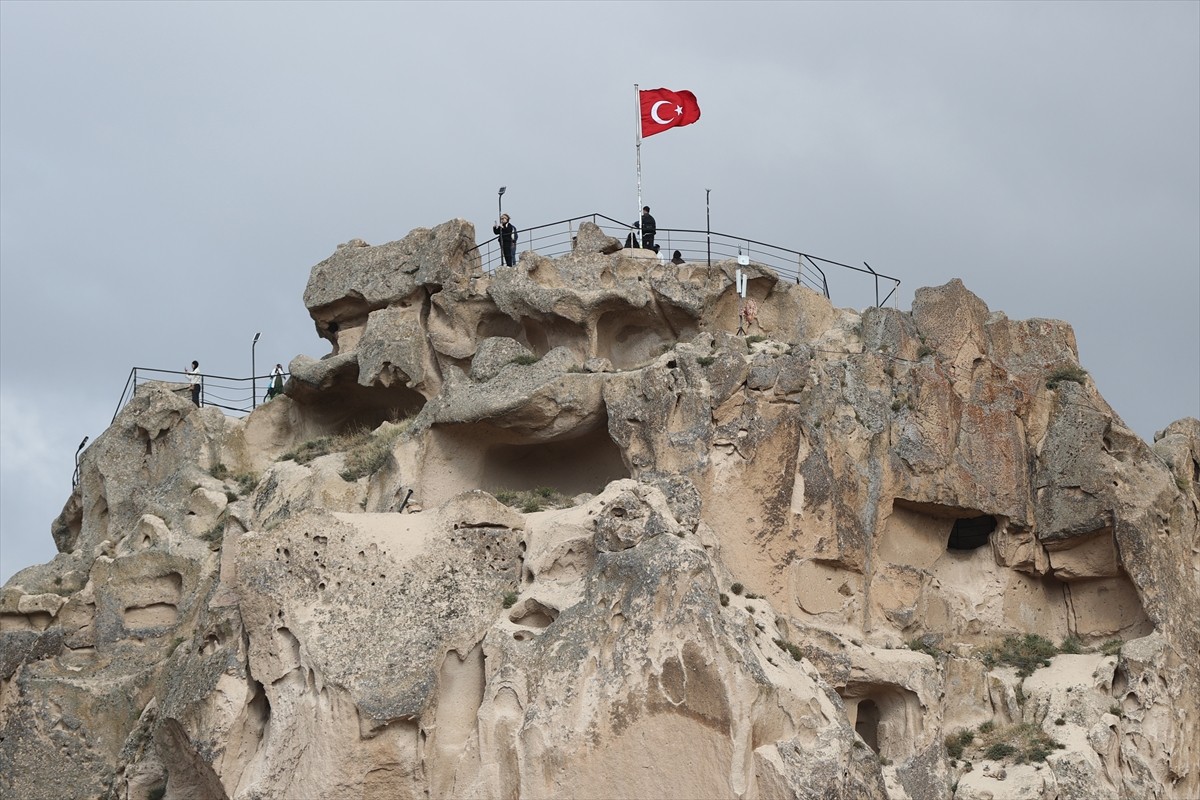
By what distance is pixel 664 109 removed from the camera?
52812mm

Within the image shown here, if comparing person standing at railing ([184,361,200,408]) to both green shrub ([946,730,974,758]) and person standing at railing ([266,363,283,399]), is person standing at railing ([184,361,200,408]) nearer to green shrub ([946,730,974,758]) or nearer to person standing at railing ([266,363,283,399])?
person standing at railing ([266,363,283,399])

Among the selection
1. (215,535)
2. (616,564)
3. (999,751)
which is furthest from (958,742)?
(215,535)

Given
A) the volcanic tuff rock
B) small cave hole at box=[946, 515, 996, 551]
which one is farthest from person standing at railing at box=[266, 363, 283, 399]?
small cave hole at box=[946, 515, 996, 551]

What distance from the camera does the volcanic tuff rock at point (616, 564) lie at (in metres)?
38.1

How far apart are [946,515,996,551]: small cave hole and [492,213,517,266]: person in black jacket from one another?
1196cm

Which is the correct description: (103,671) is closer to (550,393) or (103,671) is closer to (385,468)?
(385,468)

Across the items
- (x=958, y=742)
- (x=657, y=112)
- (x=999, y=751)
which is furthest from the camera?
(x=657, y=112)

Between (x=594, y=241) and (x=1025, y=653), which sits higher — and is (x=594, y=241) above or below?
above

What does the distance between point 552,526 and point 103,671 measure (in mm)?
12127

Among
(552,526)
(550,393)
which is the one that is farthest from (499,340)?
(552,526)

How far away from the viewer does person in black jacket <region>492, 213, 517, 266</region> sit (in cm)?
5197

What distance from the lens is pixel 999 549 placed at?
4747cm

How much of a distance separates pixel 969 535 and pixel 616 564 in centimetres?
1214

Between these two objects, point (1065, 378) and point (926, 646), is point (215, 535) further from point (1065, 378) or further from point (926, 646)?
point (1065, 378)
